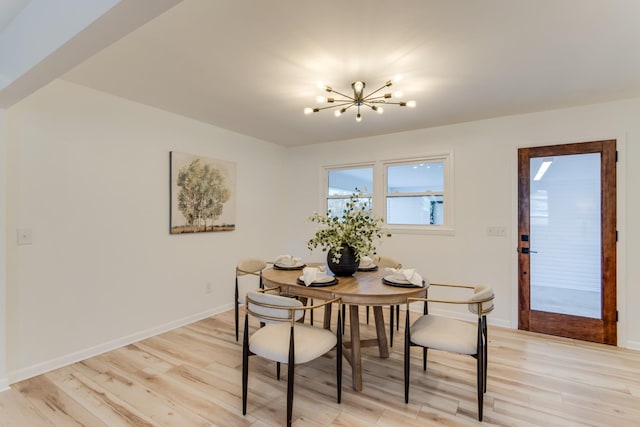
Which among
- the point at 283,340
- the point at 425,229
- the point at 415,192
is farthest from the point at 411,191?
the point at 283,340

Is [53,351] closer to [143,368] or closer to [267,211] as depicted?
[143,368]

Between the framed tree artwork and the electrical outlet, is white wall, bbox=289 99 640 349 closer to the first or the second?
the electrical outlet

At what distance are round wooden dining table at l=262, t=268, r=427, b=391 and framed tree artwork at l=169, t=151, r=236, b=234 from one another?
1474mm

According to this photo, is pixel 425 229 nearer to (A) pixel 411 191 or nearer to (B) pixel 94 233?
(A) pixel 411 191

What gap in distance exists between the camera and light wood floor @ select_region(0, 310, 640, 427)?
6.53ft

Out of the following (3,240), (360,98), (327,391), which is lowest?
(327,391)

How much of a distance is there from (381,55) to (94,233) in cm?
292

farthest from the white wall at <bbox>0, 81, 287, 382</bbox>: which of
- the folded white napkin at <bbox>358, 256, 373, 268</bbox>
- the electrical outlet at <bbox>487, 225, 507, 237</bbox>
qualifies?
the electrical outlet at <bbox>487, 225, 507, 237</bbox>

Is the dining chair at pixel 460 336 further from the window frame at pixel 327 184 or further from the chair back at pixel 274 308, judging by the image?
the window frame at pixel 327 184

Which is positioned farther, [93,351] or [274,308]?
[93,351]

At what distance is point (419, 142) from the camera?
414 cm

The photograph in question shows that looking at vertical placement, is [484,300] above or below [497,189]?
below

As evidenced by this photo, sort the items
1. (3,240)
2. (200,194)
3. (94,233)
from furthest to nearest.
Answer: (200,194)
(94,233)
(3,240)

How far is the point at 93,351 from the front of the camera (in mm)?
2822
